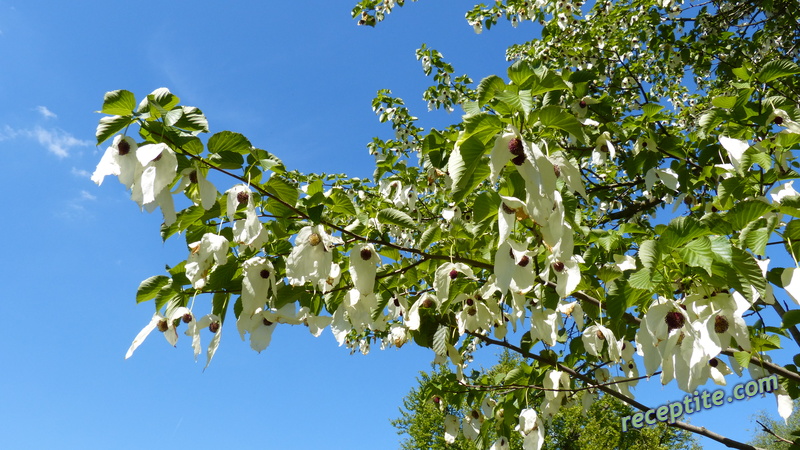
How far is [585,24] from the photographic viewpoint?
211 inches

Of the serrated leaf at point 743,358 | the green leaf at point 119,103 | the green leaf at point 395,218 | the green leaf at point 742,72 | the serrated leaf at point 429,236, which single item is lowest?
the serrated leaf at point 743,358

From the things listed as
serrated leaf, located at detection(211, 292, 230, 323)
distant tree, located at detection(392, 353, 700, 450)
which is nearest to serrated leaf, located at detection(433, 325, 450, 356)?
serrated leaf, located at detection(211, 292, 230, 323)

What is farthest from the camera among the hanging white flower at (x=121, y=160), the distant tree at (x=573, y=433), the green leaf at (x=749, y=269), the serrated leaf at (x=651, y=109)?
the distant tree at (x=573, y=433)

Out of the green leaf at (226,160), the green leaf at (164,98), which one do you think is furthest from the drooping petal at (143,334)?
the green leaf at (164,98)

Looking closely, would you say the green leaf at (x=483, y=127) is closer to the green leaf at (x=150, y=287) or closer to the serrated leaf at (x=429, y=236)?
the serrated leaf at (x=429, y=236)

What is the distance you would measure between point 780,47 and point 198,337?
589 centimetres

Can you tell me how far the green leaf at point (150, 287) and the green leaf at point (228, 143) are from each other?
51cm

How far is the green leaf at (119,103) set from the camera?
1266 millimetres

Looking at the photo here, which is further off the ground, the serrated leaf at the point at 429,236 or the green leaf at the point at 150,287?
the serrated leaf at the point at 429,236

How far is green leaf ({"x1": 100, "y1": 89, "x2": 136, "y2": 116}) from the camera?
4.15 ft

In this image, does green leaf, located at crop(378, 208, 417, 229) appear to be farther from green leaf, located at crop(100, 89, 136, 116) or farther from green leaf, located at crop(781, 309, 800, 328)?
green leaf, located at crop(781, 309, 800, 328)

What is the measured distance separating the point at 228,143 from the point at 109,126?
282mm

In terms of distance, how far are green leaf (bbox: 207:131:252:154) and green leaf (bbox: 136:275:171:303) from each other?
514 mm

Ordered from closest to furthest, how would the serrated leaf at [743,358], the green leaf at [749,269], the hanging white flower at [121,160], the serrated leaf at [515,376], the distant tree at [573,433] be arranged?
1. the green leaf at [749,269]
2. the hanging white flower at [121,160]
3. the serrated leaf at [743,358]
4. the serrated leaf at [515,376]
5. the distant tree at [573,433]
